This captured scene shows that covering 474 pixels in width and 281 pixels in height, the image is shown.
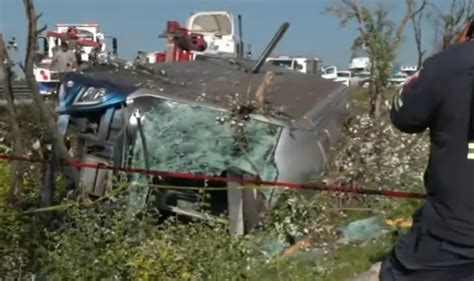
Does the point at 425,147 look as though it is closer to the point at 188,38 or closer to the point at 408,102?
the point at 188,38

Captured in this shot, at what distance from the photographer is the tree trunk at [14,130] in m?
5.76

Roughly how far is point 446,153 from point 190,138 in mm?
4992

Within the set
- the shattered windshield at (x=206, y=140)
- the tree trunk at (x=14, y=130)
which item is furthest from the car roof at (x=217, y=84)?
the tree trunk at (x=14, y=130)

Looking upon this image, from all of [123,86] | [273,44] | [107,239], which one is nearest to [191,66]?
[273,44]

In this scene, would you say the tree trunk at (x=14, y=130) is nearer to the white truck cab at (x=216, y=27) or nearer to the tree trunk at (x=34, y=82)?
the tree trunk at (x=34, y=82)

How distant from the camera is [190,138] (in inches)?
317

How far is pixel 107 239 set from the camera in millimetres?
5254

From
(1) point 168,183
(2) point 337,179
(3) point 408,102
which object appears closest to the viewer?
(3) point 408,102

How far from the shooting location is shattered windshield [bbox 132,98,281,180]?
7980 millimetres

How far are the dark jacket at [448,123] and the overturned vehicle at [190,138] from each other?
14.2 ft

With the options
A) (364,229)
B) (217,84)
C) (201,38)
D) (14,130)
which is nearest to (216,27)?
(201,38)

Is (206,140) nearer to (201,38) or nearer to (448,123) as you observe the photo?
(448,123)

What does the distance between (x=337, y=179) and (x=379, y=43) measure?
5.21 metres

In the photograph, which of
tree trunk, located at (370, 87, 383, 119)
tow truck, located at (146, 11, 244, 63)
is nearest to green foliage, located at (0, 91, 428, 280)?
tree trunk, located at (370, 87, 383, 119)
